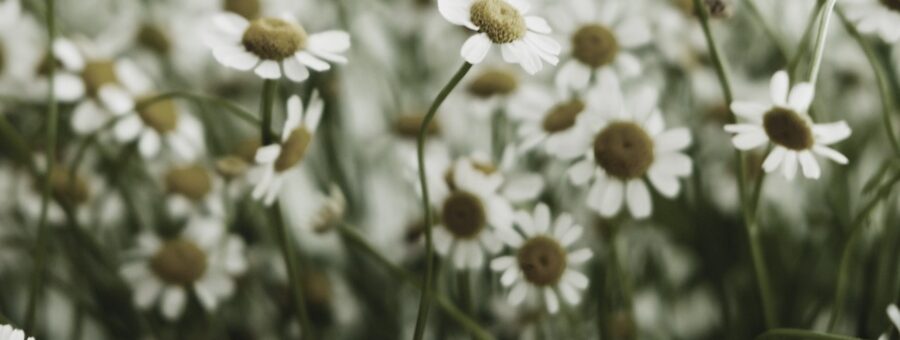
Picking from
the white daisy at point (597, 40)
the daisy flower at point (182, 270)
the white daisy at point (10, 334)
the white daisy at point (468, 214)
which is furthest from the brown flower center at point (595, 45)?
the white daisy at point (10, 334)

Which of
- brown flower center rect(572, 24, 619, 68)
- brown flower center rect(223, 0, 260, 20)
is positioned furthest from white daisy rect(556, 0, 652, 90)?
brown flower center rect(223, 0, 260, 20)

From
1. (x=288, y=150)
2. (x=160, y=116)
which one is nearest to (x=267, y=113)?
(x=288, y=150)

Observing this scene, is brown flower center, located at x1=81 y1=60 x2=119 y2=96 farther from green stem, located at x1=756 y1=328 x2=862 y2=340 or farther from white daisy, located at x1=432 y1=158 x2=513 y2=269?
green stem, located at x1=756 y1=328 x2=862 y2=340

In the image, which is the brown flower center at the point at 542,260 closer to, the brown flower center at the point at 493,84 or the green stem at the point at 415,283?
the green stem at the point at 415,283

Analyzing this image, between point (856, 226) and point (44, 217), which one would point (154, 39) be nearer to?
point (44, 217)

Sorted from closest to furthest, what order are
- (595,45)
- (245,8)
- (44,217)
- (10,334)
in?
(10,334), (44,217), (595,45), (245,8)
